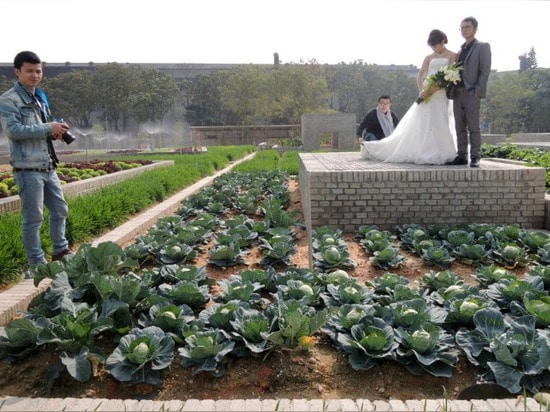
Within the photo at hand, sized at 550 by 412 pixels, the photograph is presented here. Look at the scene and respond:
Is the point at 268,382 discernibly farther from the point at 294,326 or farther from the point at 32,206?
the point at 32,206

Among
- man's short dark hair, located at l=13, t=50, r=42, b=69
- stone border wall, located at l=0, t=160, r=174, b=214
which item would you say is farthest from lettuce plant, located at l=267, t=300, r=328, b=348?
stone border wall, located at l=0, t=160, r=174, b=214

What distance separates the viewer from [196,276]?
11.1 ft

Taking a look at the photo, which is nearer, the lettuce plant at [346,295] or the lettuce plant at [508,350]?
the lettuce plant at [508,350]

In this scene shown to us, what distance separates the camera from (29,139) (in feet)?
12.1

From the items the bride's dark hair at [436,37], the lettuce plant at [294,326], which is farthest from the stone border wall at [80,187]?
the bride's dark hair at [436,37]

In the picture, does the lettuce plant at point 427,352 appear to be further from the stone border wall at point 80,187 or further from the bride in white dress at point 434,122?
the stone border wall at point 80,187

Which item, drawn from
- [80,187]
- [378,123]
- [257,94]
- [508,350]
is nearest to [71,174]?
[80,187]

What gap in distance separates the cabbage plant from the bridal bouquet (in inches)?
190

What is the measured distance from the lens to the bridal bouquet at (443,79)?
19.0 feet

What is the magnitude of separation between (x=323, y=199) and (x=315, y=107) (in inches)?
1361

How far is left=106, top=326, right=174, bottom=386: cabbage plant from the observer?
227cm

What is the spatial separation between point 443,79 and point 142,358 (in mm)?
5175

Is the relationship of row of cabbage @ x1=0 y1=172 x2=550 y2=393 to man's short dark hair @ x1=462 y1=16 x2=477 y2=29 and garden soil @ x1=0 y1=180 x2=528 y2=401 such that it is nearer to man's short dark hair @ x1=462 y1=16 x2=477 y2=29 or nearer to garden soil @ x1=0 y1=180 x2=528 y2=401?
garden soil @ x1=0 y1=180 x2=528 y2=401

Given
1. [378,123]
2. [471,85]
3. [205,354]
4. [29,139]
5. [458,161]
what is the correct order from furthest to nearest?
[378,123]
[458,161]
[471,85]
[29,139]
[205,354]
